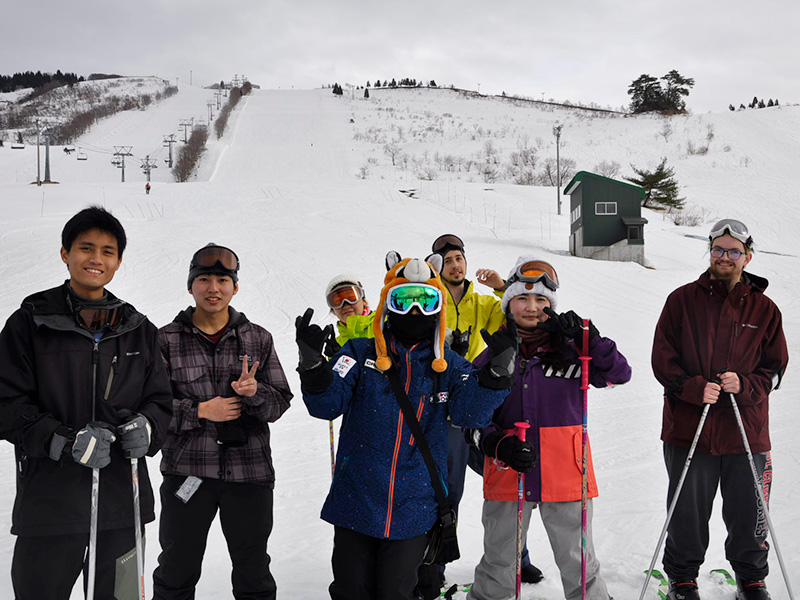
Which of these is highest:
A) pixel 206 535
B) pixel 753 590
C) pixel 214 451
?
pixel 214 451

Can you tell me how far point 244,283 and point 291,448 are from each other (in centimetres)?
827

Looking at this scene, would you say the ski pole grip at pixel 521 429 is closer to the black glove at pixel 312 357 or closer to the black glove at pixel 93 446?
the black glove at pixel 312 357

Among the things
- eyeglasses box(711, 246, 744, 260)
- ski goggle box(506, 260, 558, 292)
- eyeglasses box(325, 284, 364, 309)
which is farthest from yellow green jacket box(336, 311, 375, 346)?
eyeglasses box(711, 246, 744, 260)

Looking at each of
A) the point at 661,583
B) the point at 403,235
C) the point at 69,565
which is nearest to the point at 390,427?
the point at 69,565

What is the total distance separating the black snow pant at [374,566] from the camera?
2465mm

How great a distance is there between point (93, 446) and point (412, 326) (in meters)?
1.34

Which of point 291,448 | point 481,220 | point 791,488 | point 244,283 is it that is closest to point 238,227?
point 244,283

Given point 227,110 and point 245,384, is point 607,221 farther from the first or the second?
point 227,110

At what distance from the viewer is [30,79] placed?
4449 inches

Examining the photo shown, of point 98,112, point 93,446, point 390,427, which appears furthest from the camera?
point 98,112

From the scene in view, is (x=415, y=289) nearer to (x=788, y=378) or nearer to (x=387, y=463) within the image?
(x=387, y=463)

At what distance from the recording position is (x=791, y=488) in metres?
4.68

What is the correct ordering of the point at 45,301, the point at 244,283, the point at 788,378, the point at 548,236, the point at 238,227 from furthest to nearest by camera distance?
the point at 548,236
the point at 238,227
the point at 244,283
the point at 788,378
the point at 45,301

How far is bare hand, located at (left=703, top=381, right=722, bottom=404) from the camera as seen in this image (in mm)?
3127
